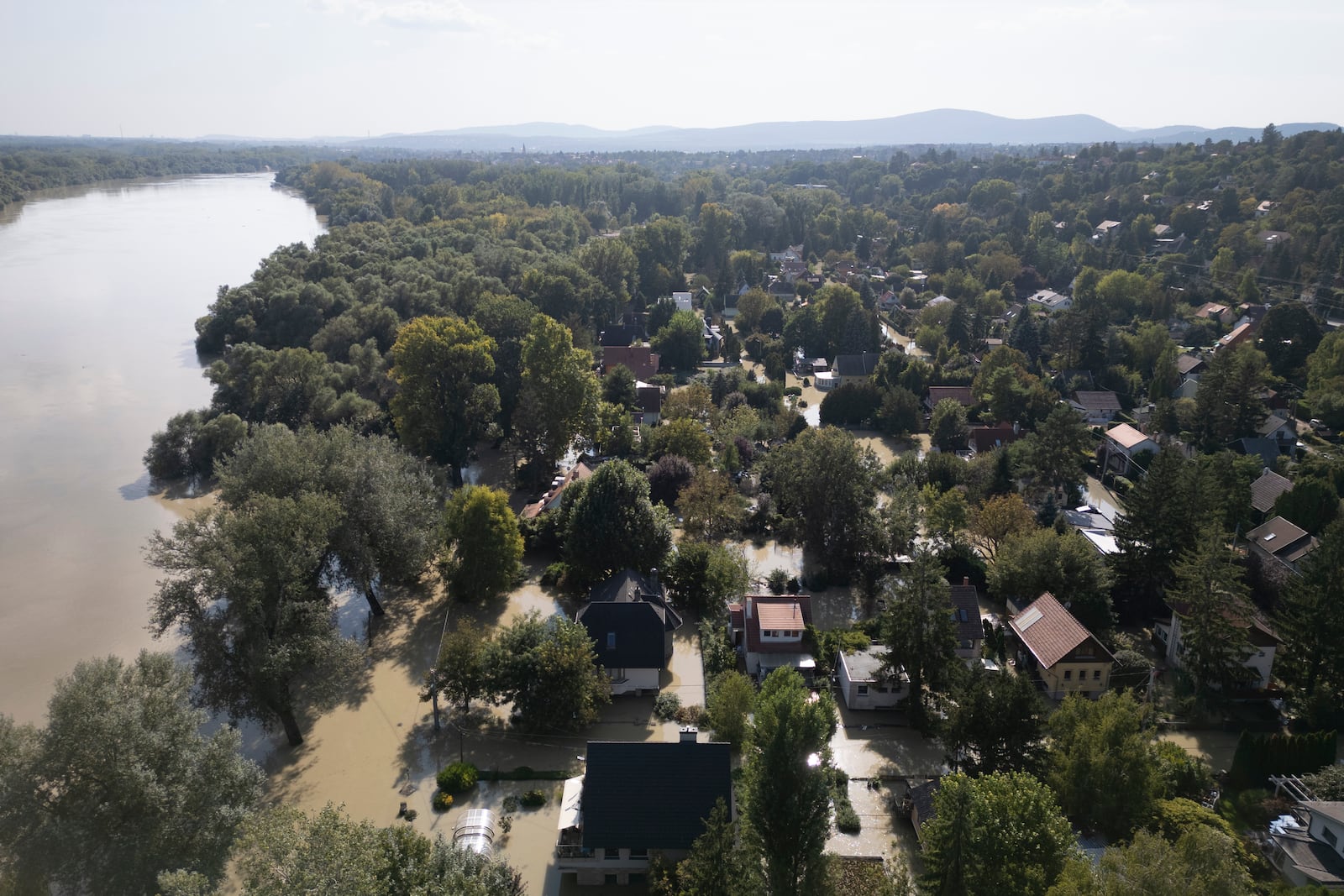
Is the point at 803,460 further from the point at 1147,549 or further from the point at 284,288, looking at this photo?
the point at 284,288

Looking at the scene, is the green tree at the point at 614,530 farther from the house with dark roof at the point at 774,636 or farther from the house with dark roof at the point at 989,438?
the house with dark roof at the point at 989,438

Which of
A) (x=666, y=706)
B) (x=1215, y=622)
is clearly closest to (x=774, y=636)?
(x=666, y=706)

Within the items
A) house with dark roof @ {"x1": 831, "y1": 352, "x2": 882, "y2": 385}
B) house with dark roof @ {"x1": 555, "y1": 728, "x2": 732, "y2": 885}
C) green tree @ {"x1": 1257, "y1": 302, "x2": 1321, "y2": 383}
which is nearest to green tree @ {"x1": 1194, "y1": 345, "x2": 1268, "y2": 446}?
green tree @ {"x1": 1257, "y1": 302, "x2": 1321, "y2": 383}

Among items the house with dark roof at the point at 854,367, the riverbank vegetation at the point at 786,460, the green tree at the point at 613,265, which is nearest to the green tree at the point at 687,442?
the riverbank vegetation at the point at 786,460

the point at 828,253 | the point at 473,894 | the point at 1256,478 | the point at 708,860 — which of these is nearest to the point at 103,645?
the point at 473,894

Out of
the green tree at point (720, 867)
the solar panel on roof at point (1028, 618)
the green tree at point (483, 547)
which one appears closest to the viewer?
the green tree at point (720, 867)

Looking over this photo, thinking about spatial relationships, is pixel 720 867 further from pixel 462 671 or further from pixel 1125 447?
pixel 1125 447

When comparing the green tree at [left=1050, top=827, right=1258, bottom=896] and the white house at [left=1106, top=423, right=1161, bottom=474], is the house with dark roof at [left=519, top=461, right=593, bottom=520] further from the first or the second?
the white house at [left=1106, top=423, right=1161, bottom=474]
